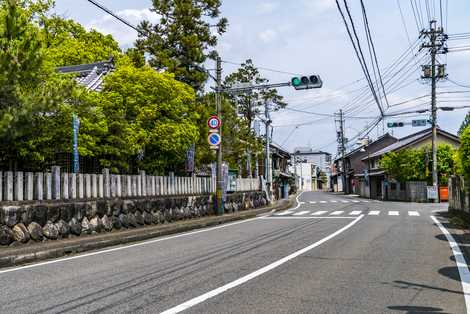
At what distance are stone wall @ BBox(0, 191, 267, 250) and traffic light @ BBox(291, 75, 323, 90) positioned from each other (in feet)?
21.1

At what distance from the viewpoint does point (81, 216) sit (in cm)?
1296

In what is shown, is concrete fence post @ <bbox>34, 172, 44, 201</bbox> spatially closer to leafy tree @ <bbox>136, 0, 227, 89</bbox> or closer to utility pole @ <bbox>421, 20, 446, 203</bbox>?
leafy tree @ <bbox>136, 0, 227, 89</bbox>

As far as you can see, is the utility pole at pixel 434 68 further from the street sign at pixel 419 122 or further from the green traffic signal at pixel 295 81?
the green traffic signal at pixel 295 81

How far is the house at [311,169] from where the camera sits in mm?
128375

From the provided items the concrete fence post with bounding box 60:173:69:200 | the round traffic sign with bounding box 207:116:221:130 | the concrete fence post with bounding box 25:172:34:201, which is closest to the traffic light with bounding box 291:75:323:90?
the round traffic sign with bounding box 207:116:221:130

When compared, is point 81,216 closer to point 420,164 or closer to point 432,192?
point 432,192

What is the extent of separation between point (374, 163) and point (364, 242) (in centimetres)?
5620

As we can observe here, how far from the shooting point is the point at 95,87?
71.2ft

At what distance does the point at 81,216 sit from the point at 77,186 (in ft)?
3.22

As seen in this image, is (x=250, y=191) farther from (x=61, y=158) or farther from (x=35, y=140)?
(x=35, y=140)

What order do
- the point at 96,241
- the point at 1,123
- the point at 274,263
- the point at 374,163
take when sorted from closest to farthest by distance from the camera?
the point at 274,263, the point at 1,123, the point at 96,241, the point at 374,163

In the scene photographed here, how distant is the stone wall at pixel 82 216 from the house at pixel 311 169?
101749 millimetres

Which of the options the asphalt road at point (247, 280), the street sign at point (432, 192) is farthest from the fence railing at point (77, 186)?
the street sign at point (432, 192)

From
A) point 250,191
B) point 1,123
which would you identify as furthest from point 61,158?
point 250,191
